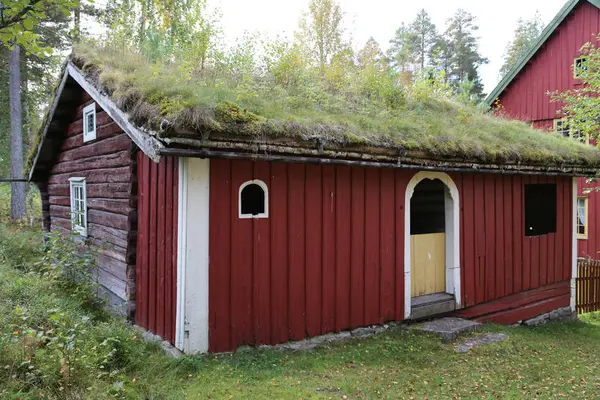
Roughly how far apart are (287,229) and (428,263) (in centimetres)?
332

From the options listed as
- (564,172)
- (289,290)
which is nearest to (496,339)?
(289,290)

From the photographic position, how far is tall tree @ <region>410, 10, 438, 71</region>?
39.3m

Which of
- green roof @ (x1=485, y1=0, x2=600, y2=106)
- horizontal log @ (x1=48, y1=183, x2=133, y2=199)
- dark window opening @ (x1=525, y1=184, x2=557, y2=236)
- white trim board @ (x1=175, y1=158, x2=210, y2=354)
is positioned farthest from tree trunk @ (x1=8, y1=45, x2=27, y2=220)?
green roof @ (x1=485, y1=0, x2=600, y2=106)

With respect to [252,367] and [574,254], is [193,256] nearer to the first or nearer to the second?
[252,367]

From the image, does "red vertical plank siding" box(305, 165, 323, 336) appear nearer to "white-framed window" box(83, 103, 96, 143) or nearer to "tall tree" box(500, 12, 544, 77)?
"white-framed window" box(83, 103, 96, 143)

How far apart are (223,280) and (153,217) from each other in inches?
56.6

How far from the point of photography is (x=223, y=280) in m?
5.40

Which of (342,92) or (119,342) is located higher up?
(342,92)

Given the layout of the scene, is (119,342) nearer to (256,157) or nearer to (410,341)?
(256,157)

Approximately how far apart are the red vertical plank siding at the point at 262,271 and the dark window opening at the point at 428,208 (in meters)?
4.52

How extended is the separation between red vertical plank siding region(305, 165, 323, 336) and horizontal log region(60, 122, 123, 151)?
326 cm

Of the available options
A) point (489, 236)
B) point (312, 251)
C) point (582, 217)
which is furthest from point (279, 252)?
point (582, 217)

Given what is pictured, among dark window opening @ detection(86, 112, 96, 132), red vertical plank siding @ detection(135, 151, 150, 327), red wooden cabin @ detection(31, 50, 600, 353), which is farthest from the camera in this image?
dark window opening @ detection(86, 112, 96, 132)

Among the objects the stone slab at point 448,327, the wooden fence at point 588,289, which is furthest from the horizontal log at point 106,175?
the wooden fence at point 588,289
